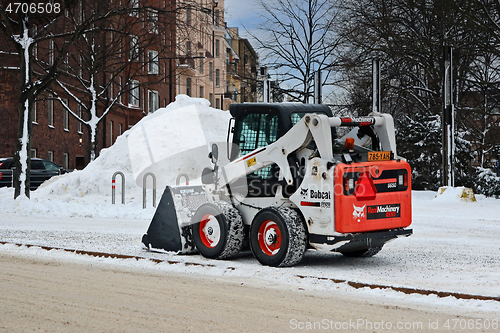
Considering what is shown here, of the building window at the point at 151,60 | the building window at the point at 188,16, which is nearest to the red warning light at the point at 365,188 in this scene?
the building window at the point at 188,16

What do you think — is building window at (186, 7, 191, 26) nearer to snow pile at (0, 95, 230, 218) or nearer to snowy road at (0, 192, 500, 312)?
snow pile at (0, 95, 230, 218)

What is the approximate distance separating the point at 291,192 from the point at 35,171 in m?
23.5

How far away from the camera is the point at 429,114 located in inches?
1251

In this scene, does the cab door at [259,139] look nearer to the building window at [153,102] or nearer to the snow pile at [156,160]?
the snow pile at [156,160]

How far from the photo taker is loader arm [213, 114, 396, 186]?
8336 millimetres

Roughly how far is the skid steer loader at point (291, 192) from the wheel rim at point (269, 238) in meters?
0.01

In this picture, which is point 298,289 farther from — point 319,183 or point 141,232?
point 141,232

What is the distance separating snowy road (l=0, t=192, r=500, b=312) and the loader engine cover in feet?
2.18

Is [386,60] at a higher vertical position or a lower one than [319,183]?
higher

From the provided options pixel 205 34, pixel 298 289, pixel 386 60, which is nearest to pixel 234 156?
pixel 298 289

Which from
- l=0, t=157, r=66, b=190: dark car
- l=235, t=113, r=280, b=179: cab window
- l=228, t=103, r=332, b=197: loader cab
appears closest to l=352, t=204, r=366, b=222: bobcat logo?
l=228, t=103, r=332, b=197: loader cab

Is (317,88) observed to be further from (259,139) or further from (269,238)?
(269,238)

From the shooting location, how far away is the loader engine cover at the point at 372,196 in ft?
26.9

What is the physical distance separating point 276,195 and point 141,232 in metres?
5.04
